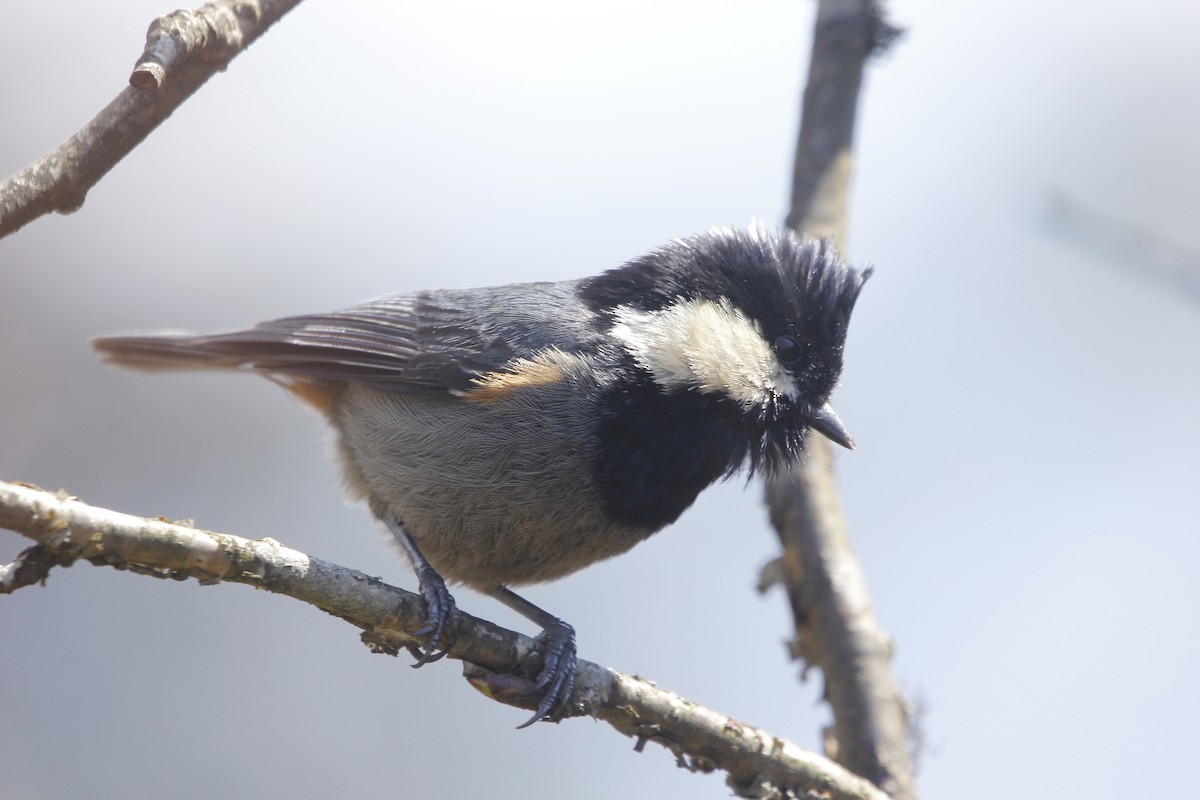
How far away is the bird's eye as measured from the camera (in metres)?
3.24

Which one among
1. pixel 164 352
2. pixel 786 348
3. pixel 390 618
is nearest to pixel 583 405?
pixel 786 348

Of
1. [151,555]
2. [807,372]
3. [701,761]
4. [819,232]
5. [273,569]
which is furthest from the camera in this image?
[819,232]

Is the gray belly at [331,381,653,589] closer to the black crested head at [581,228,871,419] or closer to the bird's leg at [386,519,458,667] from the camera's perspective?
the bird's leg at [386,519,458,667]

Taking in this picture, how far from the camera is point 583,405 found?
121 inches

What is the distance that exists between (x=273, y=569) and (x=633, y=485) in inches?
46.8

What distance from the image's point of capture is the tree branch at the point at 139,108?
2012 mm

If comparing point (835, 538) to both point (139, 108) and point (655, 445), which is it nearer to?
point (655, 445)

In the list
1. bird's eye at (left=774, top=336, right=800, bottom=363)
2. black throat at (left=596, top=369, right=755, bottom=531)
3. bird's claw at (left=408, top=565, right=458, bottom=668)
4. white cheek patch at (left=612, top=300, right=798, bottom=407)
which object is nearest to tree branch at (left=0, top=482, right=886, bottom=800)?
bird's claw at (left=408, top=565, right=458, bottom=668)

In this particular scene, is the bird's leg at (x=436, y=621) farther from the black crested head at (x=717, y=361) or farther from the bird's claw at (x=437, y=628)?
the black crested head at (x=717, y=361)

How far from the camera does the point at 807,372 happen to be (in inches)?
128

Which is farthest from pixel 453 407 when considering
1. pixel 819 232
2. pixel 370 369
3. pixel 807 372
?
pixel 819 232

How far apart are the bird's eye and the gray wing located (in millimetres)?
595

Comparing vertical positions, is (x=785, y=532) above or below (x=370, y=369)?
below

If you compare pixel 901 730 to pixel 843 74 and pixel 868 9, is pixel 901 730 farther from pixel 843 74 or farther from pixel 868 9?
pixel 868 9
